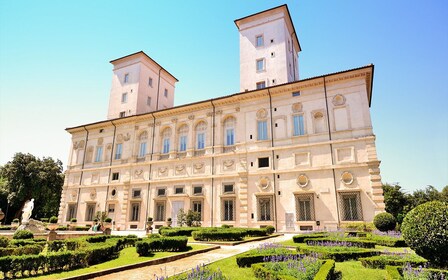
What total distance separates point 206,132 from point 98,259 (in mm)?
20312

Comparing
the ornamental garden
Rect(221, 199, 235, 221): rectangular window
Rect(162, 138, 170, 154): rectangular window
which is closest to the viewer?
the ornamental garden

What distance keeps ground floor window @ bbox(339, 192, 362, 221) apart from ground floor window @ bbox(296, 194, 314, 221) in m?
2.38

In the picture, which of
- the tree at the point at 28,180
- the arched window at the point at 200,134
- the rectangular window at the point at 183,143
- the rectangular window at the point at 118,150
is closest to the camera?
the arched window at the point at 200,134

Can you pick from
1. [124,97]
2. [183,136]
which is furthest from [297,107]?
[124,97]

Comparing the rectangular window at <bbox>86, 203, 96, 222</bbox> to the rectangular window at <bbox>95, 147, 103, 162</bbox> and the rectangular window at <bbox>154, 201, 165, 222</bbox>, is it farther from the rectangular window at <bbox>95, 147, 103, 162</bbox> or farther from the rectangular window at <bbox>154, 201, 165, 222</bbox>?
the rectangular window at <bbox>154, 201, 165, 222</bbox>

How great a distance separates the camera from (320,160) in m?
23.7

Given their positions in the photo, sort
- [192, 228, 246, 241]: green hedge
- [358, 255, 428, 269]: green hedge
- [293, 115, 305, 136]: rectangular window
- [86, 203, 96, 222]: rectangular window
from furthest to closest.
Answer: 1. [86, 203, 96, 222]: rectangular window
2. [293, 115, 305, 136]: rectangular window
3. [192, 228, 246, 241]: green hedge
4. [358, 255, 428, 269]: green hedge

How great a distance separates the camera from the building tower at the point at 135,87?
37594 mm

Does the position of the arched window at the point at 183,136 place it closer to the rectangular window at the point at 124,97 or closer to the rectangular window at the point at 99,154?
the rectangular window at the point at 124,97

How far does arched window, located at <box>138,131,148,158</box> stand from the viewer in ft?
109

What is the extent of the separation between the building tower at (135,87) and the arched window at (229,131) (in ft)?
47.1

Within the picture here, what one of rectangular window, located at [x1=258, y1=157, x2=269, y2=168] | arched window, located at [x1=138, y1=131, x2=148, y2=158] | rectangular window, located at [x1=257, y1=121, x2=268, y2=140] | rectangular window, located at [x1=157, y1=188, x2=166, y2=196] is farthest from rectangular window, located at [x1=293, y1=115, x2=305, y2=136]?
arched window, located at [x1=138, y1=131, x2=148, y2=158]

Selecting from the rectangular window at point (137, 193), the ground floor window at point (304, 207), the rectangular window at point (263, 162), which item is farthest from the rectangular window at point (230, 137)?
the rectangular window at point (137, 193)

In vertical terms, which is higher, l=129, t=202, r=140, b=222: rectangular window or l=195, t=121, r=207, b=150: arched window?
l=195, t=121, r=207, b=150: arched window
